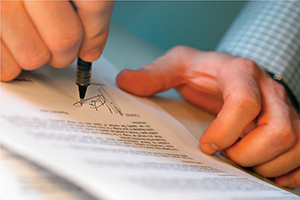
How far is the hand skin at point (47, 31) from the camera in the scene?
0.24 m

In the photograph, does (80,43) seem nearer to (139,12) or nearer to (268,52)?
(268,52)

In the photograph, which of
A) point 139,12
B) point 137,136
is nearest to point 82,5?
point 137,136

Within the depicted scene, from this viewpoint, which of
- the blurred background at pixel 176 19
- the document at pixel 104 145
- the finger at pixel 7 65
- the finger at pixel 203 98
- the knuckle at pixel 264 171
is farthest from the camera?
the blurred background at pixel 176 19

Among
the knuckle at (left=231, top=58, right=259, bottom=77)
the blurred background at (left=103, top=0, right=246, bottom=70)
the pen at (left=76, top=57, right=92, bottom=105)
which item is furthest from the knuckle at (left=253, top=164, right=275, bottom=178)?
the blurred background at (left=103, top=0, right=246, bottom=70)

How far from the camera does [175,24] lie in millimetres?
962

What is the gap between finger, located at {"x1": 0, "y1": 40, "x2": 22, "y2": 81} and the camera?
0.89 ft

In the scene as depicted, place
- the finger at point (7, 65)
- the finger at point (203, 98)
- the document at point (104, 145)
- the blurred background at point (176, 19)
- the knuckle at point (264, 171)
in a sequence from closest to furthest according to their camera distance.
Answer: the document at point (104, 145)
the finger at point (7, 65)
the knuckle at point (264, 171)
the finger at point (203, 98)
the blurred background at point (176, 19)

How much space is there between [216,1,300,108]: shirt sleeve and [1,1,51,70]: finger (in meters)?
0.46

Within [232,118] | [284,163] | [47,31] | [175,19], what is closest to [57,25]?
[47,31]

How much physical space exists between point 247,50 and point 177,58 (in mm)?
173

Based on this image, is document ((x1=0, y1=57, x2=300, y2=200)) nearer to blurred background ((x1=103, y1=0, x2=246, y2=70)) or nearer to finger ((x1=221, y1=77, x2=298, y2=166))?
finger ((x1=221, y1=77, x2=298, y2=166))

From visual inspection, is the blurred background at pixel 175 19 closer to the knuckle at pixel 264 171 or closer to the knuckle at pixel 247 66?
the knuckle at pixel 247 66

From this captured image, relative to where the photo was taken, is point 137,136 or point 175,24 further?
point 175,24
